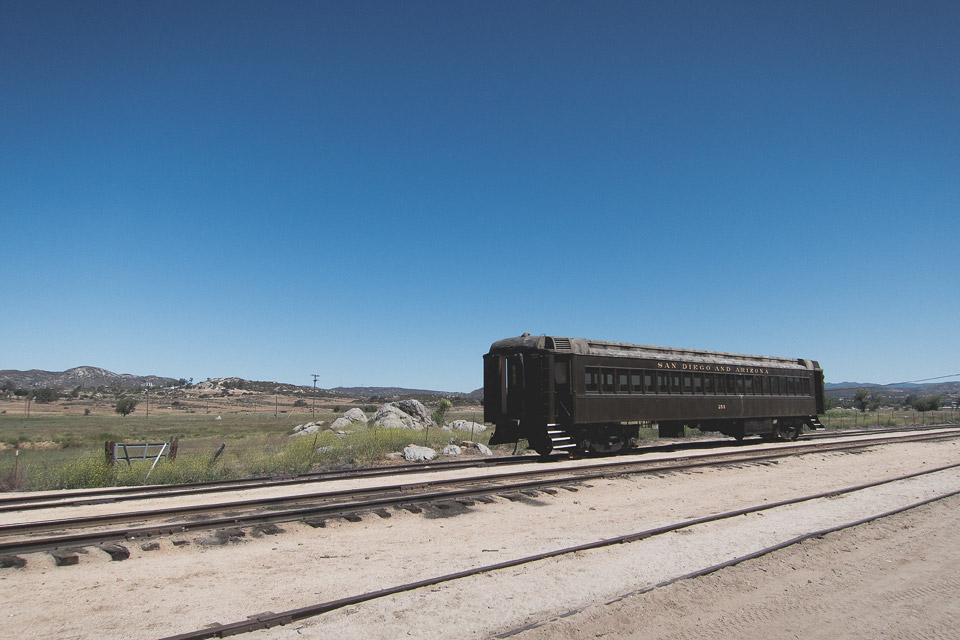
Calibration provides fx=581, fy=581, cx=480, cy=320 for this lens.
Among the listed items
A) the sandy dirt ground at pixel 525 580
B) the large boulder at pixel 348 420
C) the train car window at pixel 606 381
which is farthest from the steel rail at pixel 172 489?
the large boulder at pixel 348 420

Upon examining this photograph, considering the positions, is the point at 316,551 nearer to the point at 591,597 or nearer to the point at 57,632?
the point at 57,632

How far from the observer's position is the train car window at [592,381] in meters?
17.9

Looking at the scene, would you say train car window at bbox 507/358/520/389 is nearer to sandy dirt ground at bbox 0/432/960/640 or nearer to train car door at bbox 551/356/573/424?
train car door at bbox 551/356/573/424

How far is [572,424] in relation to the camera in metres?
17.5

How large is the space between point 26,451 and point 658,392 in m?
33.3

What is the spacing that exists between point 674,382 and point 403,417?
18.5m

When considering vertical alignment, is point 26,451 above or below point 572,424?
below

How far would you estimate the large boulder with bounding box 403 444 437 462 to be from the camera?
65.5ft

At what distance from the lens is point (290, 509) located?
33.2 feet

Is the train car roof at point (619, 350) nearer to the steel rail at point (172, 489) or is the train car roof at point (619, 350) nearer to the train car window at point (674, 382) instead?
the train car window at point (674, 382)

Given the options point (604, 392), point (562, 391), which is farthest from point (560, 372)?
point (604, 392)

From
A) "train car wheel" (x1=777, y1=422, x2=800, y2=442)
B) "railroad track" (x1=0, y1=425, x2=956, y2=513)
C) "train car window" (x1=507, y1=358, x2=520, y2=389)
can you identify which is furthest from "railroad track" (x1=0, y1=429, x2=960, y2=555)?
"train car wheel" (x1=777, y1=422, x2=800, y2=442)

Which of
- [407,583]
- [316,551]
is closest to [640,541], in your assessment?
[407,583]

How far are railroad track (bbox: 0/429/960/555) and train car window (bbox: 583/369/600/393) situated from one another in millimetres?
3016
